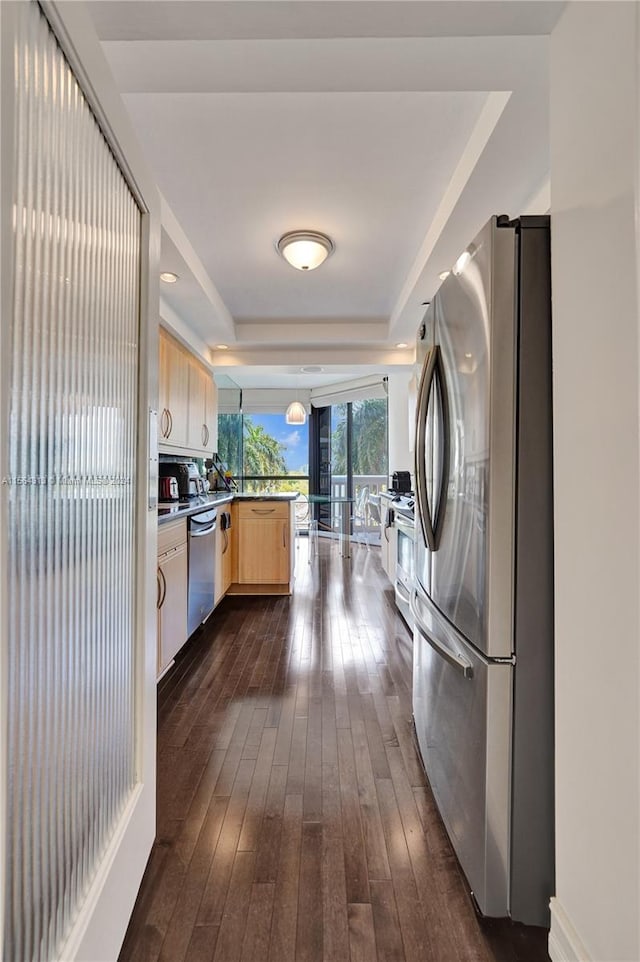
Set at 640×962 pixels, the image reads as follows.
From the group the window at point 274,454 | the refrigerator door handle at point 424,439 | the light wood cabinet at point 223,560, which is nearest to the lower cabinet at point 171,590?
the light wood cabinet at point 223,560

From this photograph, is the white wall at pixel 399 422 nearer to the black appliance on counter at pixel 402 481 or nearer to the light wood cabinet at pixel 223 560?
the black appliance on counter at pixel 402 481

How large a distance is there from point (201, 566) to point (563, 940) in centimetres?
269

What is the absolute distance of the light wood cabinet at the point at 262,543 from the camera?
4.39m

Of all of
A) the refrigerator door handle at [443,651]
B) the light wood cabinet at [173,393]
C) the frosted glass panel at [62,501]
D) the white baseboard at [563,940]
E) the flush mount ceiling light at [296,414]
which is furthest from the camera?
the flush mount ceiling light at [296,414]

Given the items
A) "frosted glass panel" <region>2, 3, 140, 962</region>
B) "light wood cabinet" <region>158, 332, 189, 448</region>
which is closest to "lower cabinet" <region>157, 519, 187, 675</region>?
"light wood cabinet" <region>158, 332, 189, 448</region>

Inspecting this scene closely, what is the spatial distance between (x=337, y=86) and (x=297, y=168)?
2.35 feet

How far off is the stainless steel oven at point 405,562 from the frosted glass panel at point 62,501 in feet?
7.84

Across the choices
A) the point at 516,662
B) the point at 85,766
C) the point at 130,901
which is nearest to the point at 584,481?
the point at 516,662

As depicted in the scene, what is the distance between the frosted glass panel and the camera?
0.73 metres

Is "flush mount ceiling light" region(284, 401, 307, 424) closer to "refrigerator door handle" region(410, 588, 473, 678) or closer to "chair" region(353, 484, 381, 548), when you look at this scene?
"chair" region(353, 484, 381, 548)

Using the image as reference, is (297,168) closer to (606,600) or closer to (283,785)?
(606,600)

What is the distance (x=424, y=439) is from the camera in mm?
1709

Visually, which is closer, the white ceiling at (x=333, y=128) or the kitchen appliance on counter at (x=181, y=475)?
the white ceiling at (x=333, y=128)

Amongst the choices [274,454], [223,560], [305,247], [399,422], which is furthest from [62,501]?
[274,454]
